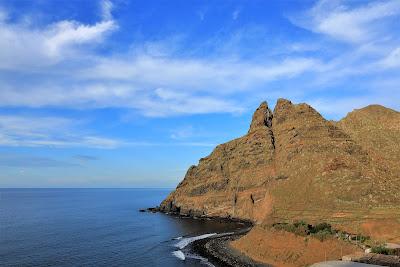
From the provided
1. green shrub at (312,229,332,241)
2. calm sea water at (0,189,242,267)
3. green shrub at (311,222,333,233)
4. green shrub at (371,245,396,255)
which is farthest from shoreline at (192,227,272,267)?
green shrub at (371,245,396,255)

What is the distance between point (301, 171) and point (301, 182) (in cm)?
556

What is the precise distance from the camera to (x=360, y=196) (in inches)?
4090

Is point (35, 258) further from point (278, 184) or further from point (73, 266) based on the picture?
point (278, 184)

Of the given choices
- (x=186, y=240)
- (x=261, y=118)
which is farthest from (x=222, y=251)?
(x=261, y=118)

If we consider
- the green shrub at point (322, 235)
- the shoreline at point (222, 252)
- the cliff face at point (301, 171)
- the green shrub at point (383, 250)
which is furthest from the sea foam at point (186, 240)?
the green shrub at point (383, 250)

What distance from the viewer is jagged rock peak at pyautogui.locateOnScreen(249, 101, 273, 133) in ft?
568

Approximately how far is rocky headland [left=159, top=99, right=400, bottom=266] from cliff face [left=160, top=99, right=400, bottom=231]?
0.26 m

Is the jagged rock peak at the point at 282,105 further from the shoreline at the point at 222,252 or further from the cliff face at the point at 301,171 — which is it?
the shoreline at the point at 222,252

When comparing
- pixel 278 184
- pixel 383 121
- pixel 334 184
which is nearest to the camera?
pixel 334 184

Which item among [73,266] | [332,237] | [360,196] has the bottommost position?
[73,266]

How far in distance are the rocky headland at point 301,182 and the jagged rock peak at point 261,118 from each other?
589 millimetres

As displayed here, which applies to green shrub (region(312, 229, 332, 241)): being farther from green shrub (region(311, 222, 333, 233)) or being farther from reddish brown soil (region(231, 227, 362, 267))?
green shrub (region(311, 222, 333, 233))

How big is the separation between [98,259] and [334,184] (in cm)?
6580

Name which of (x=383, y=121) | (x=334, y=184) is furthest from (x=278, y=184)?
(x=383, y=121)
